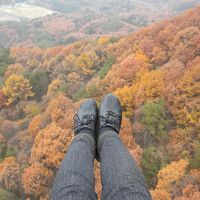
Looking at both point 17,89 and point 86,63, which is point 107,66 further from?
point 17,89

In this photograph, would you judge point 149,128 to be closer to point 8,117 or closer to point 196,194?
point 196,194

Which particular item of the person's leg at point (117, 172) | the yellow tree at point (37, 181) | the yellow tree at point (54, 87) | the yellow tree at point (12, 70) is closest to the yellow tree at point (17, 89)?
the yellow tree at point (54, 87)

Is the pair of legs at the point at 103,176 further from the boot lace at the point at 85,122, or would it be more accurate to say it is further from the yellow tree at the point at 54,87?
the yellow tree at the point at 54,87

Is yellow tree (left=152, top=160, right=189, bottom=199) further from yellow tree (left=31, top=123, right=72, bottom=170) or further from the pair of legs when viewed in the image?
the pair of legs

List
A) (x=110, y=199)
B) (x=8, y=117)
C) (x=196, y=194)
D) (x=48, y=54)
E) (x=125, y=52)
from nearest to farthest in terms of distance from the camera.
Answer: (x=110, y=199), (x=196, y=194), (x=8, y=117), (x=125, y=52), (x=48, y=54)

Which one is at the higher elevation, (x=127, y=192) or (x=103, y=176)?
(x=127, y=192)

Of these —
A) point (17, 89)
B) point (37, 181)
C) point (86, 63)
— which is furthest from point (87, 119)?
point (86, 63)

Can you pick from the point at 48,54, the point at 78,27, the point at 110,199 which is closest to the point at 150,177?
the point at 110,199
